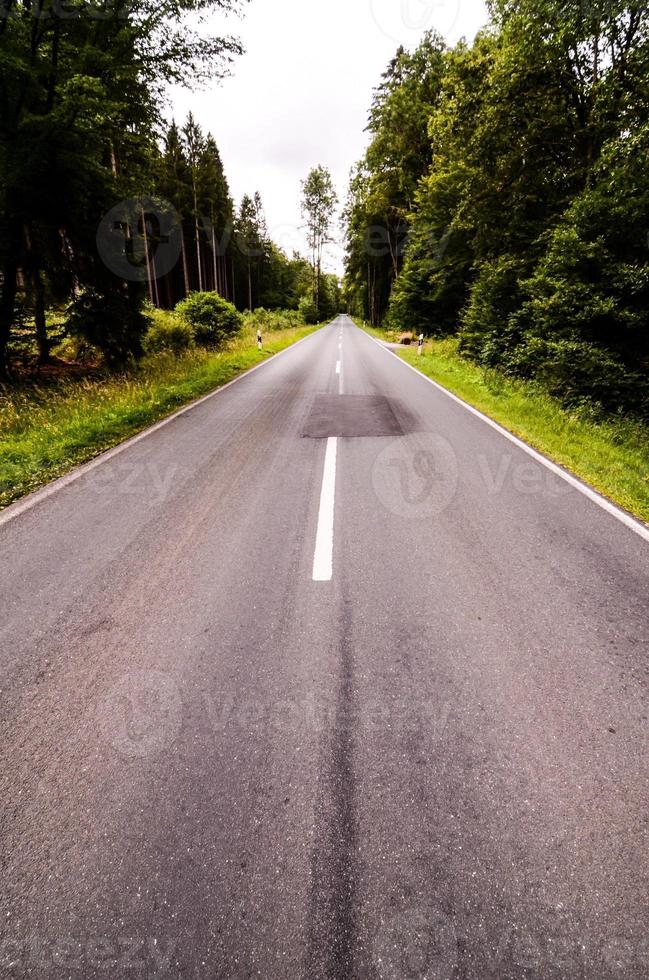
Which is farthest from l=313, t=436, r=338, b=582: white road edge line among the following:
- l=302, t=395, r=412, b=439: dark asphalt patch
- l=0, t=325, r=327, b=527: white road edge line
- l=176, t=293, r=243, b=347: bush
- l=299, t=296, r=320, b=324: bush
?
l=299, t=296, r=320, b=324: bush

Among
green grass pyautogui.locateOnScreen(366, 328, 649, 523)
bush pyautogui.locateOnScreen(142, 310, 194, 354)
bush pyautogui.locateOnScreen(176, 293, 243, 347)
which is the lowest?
green grass pyautogui.locateOnScreen(366, 328, 649, 523)

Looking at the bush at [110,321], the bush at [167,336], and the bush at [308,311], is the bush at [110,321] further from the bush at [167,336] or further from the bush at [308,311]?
the bush at [308,311]

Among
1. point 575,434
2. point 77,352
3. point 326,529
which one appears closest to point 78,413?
point 77,352

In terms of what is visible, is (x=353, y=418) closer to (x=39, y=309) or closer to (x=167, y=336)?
(x=39, y=309)

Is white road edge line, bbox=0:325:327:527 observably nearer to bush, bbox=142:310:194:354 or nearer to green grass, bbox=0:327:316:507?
green grass, bbox=0:327:316:507

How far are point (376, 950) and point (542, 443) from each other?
23.2 feet

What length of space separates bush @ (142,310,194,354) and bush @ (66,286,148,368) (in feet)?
8.92

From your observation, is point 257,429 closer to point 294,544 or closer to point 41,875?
point 294,544

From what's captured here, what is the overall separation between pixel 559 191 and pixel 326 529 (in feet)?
46.6

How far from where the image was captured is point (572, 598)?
128 inches

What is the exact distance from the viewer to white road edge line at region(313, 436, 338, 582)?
354 centimetres

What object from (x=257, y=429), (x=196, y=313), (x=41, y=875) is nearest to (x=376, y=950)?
(x=41, y=875)

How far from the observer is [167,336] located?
16.3 meters

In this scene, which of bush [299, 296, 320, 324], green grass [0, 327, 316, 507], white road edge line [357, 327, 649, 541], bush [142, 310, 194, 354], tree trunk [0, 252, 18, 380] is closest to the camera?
white road edge line [357, 327, 649, 541]
